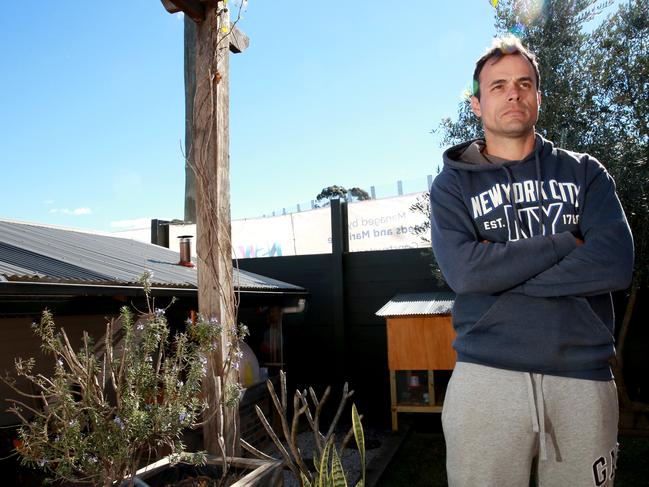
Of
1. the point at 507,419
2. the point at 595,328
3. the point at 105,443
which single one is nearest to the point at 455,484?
the point at 507,419

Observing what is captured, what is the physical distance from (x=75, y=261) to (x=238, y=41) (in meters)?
1.94

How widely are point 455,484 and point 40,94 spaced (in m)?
7.70

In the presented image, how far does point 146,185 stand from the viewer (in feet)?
30.0

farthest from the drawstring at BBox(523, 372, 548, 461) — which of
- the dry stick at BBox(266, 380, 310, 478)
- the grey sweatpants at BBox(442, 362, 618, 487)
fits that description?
the dry stick at BBox(266, 380, 310, 478)

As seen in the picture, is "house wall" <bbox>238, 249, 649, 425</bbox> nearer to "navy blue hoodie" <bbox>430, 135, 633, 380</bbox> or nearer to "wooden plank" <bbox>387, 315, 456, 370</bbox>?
"wooden plank" <bbox>387, 315, 456, 370</bbox>

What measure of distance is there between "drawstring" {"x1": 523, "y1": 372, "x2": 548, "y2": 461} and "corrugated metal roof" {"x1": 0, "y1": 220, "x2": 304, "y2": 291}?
1.74 m

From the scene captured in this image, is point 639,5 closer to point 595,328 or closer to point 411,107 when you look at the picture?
point 411,107

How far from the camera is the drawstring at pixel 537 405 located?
1371 mm

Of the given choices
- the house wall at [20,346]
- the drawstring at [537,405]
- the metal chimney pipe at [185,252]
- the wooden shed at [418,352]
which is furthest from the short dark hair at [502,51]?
the metal chimney pipe at [185,252]

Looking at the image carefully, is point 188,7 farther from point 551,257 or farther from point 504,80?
point 551,257

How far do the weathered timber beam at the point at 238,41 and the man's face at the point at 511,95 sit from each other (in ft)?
5.70

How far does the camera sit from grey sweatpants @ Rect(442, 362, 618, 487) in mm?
1377

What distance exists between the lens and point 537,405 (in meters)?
1.39

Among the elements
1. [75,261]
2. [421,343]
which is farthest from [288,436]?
[421,343]
